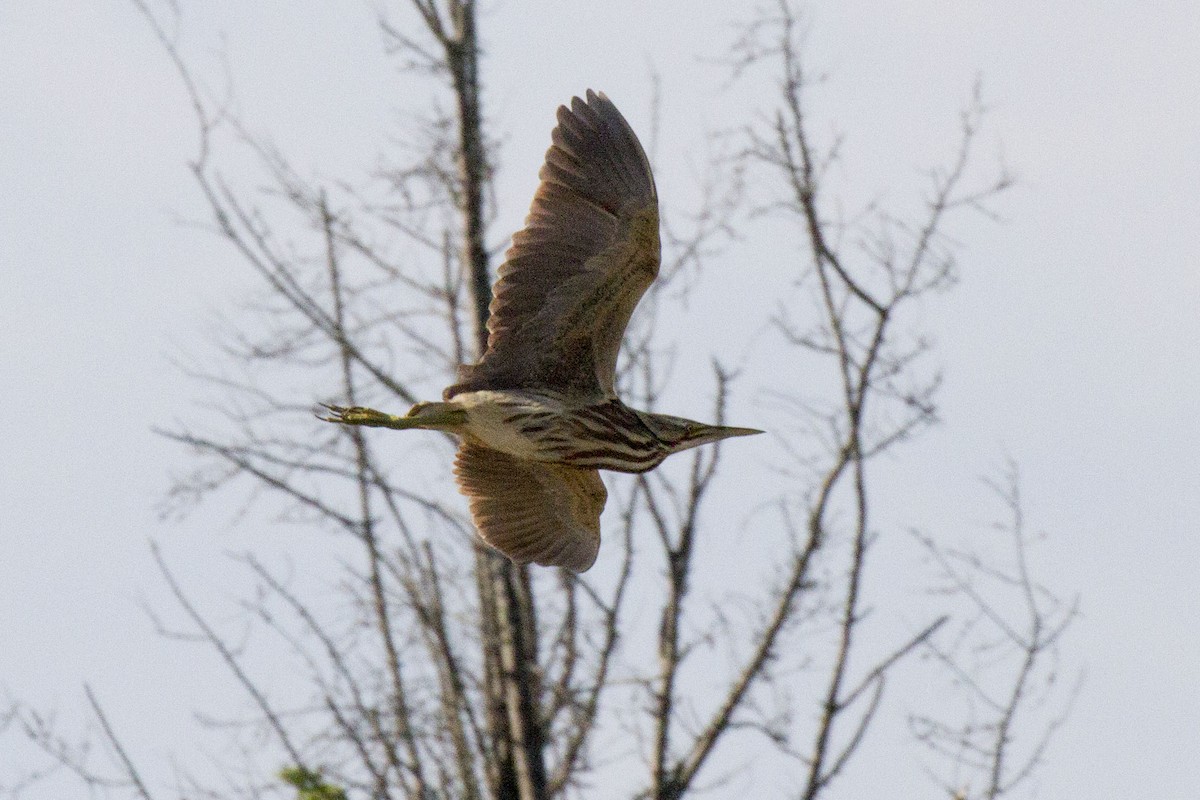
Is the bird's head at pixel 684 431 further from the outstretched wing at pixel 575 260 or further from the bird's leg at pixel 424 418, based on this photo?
the bird's leg at pixel 424 418

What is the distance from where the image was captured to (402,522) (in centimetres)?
1044

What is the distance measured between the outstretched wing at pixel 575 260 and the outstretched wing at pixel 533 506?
20.4 inches

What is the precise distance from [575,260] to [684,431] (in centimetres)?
74

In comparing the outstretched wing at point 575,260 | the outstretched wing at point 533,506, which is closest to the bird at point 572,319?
the outstretched wing at point 575,260

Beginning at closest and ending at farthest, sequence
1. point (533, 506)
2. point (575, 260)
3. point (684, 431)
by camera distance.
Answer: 1. point (575, 260)
2. point (684, 431)
3. point (533, 506)

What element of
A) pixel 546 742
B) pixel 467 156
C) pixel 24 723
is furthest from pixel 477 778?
pixel 467 156

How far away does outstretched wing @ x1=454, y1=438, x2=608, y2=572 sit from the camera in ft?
28.2

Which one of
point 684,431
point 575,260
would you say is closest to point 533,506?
point 684,431

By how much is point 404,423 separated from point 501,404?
34 cm

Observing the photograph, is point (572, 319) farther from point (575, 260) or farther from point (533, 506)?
point (533, 506)

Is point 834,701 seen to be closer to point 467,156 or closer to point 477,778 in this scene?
point 477,778

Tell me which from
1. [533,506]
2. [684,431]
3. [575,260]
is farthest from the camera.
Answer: [533,506]

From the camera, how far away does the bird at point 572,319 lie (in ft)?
26.4

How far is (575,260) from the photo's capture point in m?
8.04
